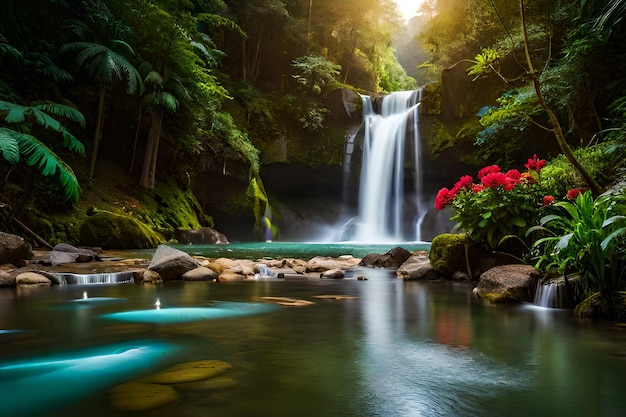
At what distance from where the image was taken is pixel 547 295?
4.81 meters

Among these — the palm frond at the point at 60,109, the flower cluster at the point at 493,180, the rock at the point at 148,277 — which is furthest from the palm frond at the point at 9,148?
the flower cluster at the point at 493,180

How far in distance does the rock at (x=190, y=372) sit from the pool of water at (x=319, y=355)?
0.28ft

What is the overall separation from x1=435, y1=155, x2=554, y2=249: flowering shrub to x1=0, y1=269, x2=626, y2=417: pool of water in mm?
1952

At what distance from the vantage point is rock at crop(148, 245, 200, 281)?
7254 mm

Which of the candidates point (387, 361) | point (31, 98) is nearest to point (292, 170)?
point (31, 98)

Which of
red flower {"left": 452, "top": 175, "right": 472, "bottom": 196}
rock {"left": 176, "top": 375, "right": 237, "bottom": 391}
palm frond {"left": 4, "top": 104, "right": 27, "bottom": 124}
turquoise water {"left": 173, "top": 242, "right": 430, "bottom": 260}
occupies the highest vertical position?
palm frond {"left": 4, "top": 104, "right": 27, "bottom": 124}

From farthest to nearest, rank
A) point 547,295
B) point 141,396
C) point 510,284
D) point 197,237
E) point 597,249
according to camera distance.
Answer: point 197,237
point 510,284
point 547,295
point 597,249
point 141,396

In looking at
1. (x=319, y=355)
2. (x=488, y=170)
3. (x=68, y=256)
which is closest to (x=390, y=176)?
(x=488, y=170)

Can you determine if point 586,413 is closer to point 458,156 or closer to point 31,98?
point 31,98

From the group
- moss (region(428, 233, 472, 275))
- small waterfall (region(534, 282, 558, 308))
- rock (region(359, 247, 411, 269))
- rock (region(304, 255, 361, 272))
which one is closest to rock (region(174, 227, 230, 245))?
rock (region(304, 255, 361, 272))

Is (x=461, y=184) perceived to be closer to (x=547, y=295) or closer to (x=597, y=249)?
(x=547, y=295)

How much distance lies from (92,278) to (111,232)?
239 inches

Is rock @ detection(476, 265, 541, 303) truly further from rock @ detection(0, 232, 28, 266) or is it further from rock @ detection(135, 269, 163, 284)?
rock @ detection(0, 232, 28, 266)

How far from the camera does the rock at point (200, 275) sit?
24.1 ft
